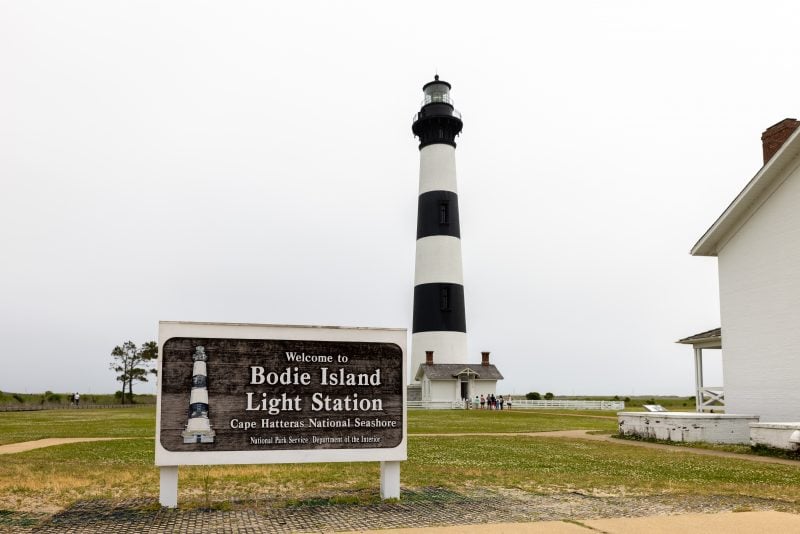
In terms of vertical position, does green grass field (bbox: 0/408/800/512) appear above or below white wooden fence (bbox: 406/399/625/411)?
above

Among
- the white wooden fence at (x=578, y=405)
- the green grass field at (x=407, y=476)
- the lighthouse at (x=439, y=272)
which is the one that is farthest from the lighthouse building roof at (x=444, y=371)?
the green grass field at (x=407, y=476)

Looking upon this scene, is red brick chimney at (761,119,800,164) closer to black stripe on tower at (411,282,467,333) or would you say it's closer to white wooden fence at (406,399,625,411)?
black stripe on tower at (411,282,467,333)

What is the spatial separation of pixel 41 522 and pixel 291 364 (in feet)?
11.0

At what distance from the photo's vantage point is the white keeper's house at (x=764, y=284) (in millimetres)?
18266

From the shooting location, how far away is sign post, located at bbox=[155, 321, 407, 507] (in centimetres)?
845

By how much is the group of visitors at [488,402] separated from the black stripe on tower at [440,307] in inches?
222

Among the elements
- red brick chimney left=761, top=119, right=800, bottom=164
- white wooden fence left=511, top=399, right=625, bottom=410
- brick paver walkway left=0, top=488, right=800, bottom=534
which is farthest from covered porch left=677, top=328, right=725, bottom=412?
white wooden fence left=511, top=399, right=625, bottom=410

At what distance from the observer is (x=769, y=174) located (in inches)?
749

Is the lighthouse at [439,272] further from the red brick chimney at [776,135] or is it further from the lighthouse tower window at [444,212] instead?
the red brick chimney at [776,135]

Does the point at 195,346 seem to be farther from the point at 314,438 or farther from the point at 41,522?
the point at 41,522

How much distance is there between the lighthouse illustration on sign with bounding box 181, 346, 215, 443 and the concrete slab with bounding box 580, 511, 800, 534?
4.69m

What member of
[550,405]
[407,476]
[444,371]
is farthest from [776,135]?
[550,405]

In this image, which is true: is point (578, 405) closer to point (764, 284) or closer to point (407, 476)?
point (764, 284)

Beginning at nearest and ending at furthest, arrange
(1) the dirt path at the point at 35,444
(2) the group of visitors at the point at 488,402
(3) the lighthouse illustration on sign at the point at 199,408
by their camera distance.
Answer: (3) the lighthouse illustration on sign at the point at 199,408, (1) the dirt path at the point at 35,444, (2) the group of visitors at the point at 488,402
